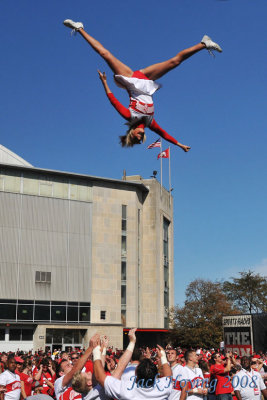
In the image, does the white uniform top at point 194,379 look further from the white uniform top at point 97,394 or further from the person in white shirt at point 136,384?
the person in white shirt at point 136,384

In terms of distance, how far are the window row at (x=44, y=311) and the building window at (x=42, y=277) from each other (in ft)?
6.75

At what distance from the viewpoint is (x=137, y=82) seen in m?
8.64

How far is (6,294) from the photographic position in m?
49.8

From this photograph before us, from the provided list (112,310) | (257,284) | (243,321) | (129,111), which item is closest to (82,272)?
(112,310)

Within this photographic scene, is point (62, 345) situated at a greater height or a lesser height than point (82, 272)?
lesser

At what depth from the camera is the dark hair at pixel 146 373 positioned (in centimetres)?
621

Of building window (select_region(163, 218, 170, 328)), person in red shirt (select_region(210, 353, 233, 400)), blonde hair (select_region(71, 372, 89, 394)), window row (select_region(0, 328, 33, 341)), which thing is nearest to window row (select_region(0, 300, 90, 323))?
window row (select_region(0, 328, 33, 341))

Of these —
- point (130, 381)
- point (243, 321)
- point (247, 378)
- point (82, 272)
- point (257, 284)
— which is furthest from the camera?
point (257, 284)

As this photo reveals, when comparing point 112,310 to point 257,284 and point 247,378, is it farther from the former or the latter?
point 247,378

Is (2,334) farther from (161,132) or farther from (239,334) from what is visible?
(161,132)

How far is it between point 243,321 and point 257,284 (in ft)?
150

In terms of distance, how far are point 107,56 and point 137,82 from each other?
0.65 meters

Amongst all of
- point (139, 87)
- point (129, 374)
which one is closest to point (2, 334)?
point (139, 87)

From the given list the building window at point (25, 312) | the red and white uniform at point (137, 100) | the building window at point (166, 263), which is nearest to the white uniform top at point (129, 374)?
the red and white uniform at point (137, 100)
